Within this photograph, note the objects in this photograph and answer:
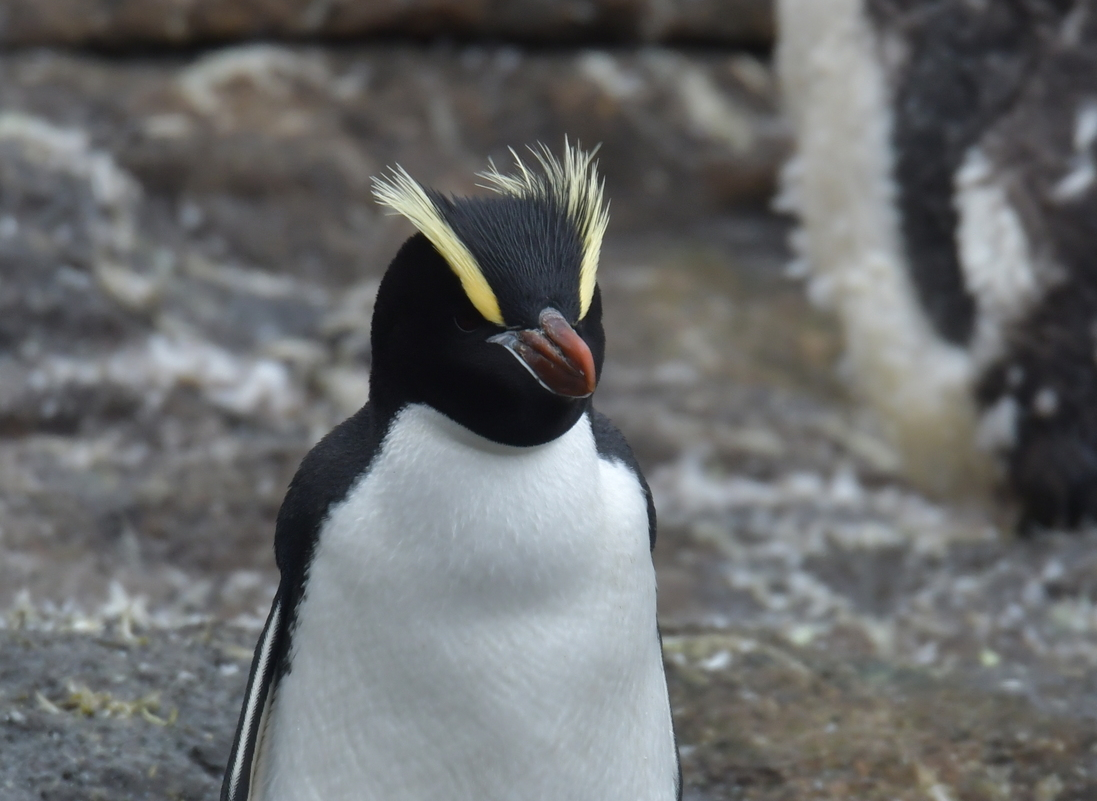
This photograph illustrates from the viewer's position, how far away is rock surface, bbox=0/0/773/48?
4.38 m

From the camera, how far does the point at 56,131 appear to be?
13.0 feet

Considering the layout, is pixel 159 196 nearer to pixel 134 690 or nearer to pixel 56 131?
pixel 56 131

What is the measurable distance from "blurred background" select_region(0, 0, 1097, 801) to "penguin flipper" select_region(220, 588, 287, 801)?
7.3 inches

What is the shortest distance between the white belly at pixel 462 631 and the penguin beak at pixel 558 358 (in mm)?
123

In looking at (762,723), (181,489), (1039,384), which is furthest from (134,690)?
(1039,384)

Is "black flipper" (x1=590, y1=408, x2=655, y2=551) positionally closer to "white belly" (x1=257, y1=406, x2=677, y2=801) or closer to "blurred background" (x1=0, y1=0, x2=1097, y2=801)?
"white belly" (x1=257, y1=406, x2=677, y2=801)

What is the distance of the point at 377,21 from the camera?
466 centimetres

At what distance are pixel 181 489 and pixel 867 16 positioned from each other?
6.43 feet

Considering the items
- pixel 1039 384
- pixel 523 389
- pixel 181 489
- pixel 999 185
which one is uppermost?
pixel 999 185

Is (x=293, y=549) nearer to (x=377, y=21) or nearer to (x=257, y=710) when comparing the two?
(x=257, y=710)

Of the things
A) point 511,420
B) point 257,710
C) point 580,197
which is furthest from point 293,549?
point 580,197

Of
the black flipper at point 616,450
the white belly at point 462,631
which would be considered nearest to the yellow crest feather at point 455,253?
the white belly at point 462,631

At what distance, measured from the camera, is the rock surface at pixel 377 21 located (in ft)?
14.4

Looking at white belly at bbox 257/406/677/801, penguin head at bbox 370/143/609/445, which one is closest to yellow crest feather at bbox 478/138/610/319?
penguin head at bbox 370/143/609/445
